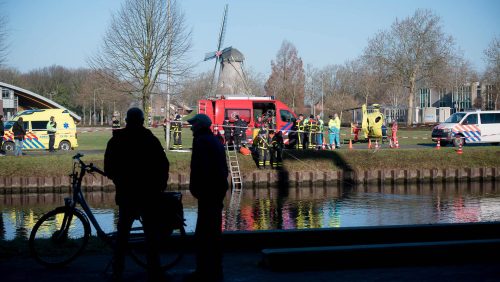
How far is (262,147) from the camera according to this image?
86.5 feet

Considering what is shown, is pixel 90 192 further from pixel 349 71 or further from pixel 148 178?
pixel 349 71

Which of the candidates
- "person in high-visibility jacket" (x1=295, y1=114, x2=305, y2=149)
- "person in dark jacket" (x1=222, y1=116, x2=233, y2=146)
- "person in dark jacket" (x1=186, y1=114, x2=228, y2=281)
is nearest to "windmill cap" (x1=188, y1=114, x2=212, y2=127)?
"person in dark jacket" (x1=186, y1=114, x2=228, y2=281)

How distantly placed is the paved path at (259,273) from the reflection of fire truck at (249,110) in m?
23.3

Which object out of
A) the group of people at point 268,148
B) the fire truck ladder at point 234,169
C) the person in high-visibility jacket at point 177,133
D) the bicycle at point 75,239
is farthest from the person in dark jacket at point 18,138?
the bicycle at point 75,239

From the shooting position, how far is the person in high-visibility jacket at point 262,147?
85.5ft

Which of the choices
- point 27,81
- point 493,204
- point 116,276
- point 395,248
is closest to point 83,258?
point 116,276

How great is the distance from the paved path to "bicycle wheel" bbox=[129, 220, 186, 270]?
0.13m

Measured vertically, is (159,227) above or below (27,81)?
below

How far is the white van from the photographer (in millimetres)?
34188

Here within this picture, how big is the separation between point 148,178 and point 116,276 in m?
1.15

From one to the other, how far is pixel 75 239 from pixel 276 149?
18658 millimetres

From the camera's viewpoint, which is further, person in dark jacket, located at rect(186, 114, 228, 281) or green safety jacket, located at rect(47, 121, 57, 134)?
green safety jacket, located at rect(47, 121, 57, 134)

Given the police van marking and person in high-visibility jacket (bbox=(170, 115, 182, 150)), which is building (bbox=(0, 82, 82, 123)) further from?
the police van marking

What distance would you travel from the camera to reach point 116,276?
7.11m
